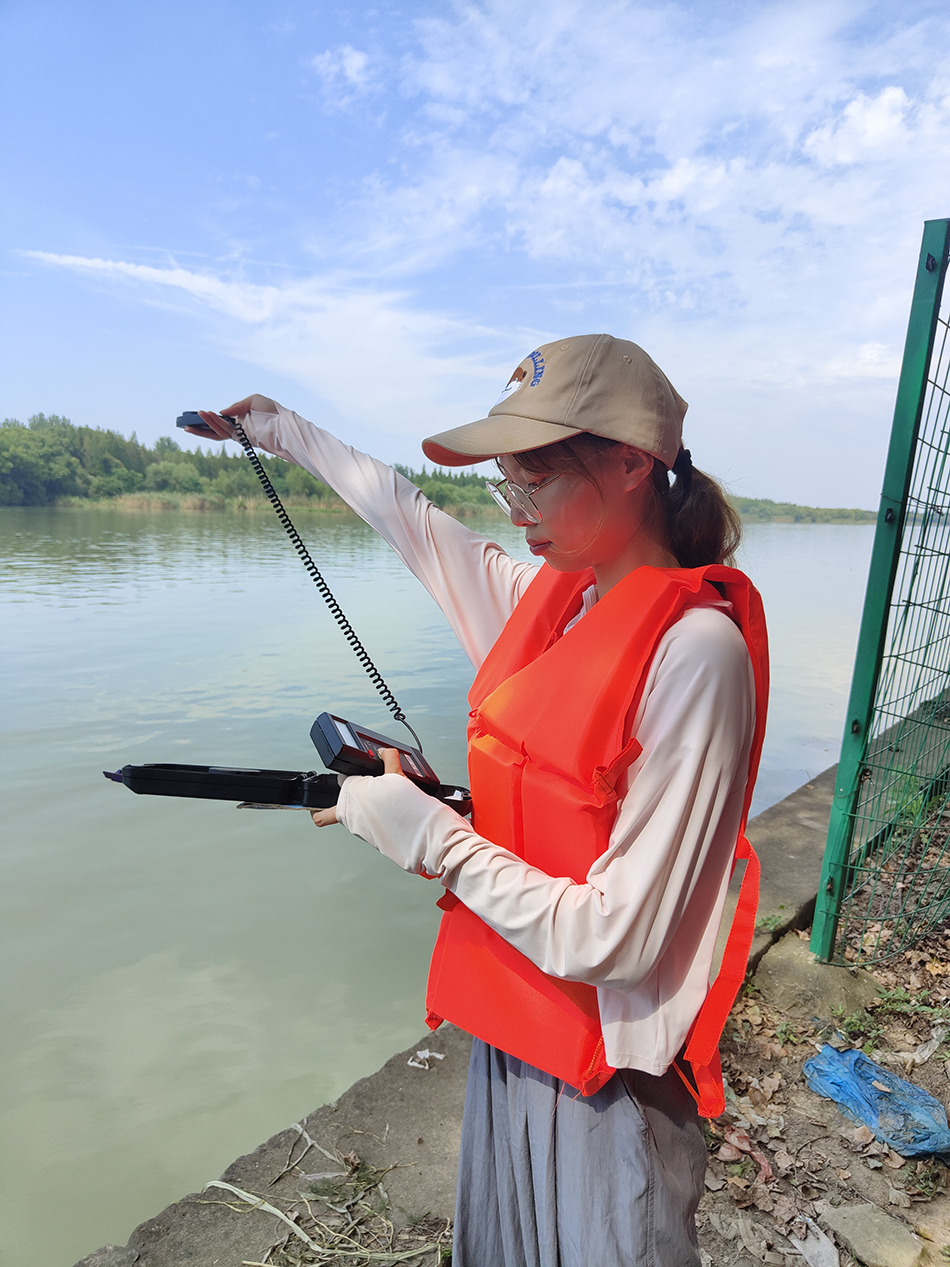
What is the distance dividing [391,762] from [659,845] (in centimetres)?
45

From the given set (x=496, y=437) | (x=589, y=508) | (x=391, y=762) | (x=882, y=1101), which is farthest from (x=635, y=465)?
(x=882, y=1101)

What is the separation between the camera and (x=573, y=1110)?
1098 mm

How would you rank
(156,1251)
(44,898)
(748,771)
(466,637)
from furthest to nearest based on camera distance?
(44,898) → (156,1251) → (466,637) → (748,771)

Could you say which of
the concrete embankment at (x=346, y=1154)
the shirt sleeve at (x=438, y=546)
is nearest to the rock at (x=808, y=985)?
the concrete embankment at (x=346, y=1154)

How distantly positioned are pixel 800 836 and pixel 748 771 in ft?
11.7

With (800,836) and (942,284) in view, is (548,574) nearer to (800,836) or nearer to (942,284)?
(942,284)

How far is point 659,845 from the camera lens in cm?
92

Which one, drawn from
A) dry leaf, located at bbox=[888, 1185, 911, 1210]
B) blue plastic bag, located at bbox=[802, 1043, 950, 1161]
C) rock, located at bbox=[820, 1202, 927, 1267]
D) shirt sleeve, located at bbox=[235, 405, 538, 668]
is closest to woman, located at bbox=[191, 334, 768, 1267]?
shirt sleeve, located at bbox=[235, 405, 538, 668]

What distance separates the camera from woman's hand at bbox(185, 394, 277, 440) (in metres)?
1.68

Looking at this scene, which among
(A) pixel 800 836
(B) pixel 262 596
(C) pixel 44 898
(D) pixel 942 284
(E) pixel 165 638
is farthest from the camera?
(B) pixel 262 596

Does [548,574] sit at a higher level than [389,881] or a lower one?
higher

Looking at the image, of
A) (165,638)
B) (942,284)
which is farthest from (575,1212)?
(165,638)

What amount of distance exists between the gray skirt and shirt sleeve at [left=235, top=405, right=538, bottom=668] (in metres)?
0.79

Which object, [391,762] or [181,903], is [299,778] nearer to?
[391,762]
